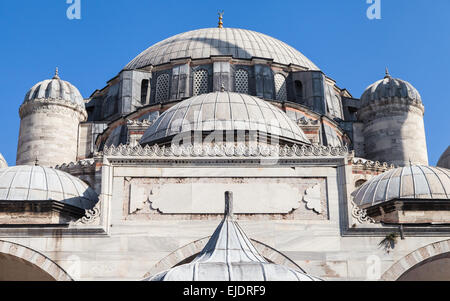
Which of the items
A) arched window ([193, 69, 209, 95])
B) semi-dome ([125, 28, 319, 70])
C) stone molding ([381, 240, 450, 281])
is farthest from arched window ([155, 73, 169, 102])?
stone molding ([381, 240, 450, 281])

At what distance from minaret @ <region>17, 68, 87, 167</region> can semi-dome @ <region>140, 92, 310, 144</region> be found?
759 cm

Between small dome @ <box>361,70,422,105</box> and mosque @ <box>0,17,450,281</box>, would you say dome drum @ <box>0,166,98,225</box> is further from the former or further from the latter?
small dome @ <box>361,70,422,105</box>

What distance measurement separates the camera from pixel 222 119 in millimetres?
22078

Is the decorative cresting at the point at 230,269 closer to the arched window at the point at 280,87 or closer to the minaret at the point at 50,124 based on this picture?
the minaret at the point at 50,124

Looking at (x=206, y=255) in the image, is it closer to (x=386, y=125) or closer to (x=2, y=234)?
(x=2, y=234)

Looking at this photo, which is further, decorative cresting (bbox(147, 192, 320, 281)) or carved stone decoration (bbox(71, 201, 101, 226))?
carved stone decoration (bbox(71, 201, 101, 226))

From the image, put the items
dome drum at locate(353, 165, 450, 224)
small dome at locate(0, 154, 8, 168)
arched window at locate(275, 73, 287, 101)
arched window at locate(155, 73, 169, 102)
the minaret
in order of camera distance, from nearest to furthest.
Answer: dome drum at locate(353, 165, 450, 224) < small dome at locate(0, 154, 8, 168) < the minaret < arched window at locate(155, 73, 169, 102) < arched window at locate(275, 73, 287, 101)

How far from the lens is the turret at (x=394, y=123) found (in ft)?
98.2

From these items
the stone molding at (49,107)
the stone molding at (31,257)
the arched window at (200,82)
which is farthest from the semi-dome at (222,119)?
the stone molding at (49,107)

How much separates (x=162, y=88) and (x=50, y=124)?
4696 mm

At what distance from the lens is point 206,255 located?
1206 centimetres

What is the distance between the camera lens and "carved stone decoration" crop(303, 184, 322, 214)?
17906mm

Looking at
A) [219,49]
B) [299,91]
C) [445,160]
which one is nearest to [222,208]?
[445,160]
